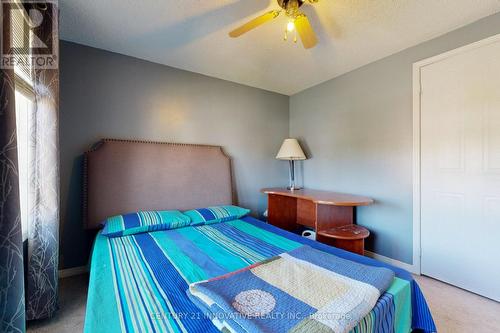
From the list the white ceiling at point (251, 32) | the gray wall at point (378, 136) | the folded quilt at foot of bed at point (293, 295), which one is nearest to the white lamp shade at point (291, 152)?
the gray wall at point (378, 136)

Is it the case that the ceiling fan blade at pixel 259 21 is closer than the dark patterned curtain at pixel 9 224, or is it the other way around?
the dark patterned curtain at pixel 9 224

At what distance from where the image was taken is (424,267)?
90.1 inches

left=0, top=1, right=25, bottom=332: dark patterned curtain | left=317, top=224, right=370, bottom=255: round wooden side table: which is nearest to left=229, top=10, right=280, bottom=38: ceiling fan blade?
left=0, top=1, right=25, bottom=332: dark patterned curtain

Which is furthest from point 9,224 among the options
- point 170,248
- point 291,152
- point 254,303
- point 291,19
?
point 291,152

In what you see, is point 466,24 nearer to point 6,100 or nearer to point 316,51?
point 316,51

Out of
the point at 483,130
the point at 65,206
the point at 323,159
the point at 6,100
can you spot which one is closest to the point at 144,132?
the point at 65,206

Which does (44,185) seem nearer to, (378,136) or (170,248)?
(170,248)

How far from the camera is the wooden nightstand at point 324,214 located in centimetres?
226

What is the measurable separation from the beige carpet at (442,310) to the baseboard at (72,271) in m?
0.07

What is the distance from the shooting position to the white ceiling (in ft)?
5.76

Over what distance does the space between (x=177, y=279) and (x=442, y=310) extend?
2094 millimetres

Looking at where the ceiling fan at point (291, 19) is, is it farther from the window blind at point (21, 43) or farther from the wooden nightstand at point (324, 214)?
the wooden nightstand at point (324, 214)

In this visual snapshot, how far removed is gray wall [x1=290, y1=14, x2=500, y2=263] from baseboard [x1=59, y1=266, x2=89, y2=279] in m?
3.04

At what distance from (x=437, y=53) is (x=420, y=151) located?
966 mm
